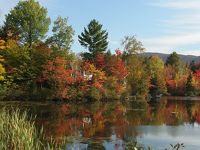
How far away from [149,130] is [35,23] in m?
35.1

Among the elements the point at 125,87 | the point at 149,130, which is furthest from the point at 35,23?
the point at 149,130

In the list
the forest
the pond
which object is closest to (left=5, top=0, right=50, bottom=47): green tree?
the forest

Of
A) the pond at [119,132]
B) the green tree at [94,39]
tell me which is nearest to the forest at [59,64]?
the green tree at [94,39]

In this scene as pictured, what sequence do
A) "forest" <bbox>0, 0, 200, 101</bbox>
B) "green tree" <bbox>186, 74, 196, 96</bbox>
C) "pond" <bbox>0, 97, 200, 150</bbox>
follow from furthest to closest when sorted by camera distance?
"green tree" <bbox>186, 74, 196, 96</bbox>
"forest" <bbox>0, 0, 200, 101</bbox>
"pond" <bbox>0, 97, 200, 150</bbox>

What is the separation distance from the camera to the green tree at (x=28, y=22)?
187 feet

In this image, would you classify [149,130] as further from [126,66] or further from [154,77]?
[154,77]

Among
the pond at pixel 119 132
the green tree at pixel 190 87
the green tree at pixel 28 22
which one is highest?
the green tree at pixel 28 22

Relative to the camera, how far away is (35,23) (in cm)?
5722

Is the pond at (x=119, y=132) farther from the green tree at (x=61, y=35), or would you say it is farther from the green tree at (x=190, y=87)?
the green tree at (x=190, y=87)

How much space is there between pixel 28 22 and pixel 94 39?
1272 cm

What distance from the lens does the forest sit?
1999 inches

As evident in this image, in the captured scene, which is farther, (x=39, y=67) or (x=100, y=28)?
(x=100, y=28)

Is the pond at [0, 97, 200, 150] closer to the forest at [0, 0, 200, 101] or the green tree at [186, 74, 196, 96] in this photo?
the forest at [0, 0, 200, 101]

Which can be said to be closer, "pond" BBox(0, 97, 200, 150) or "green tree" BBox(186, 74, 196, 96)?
"pond" BBox(0, 97, 200, 150)
